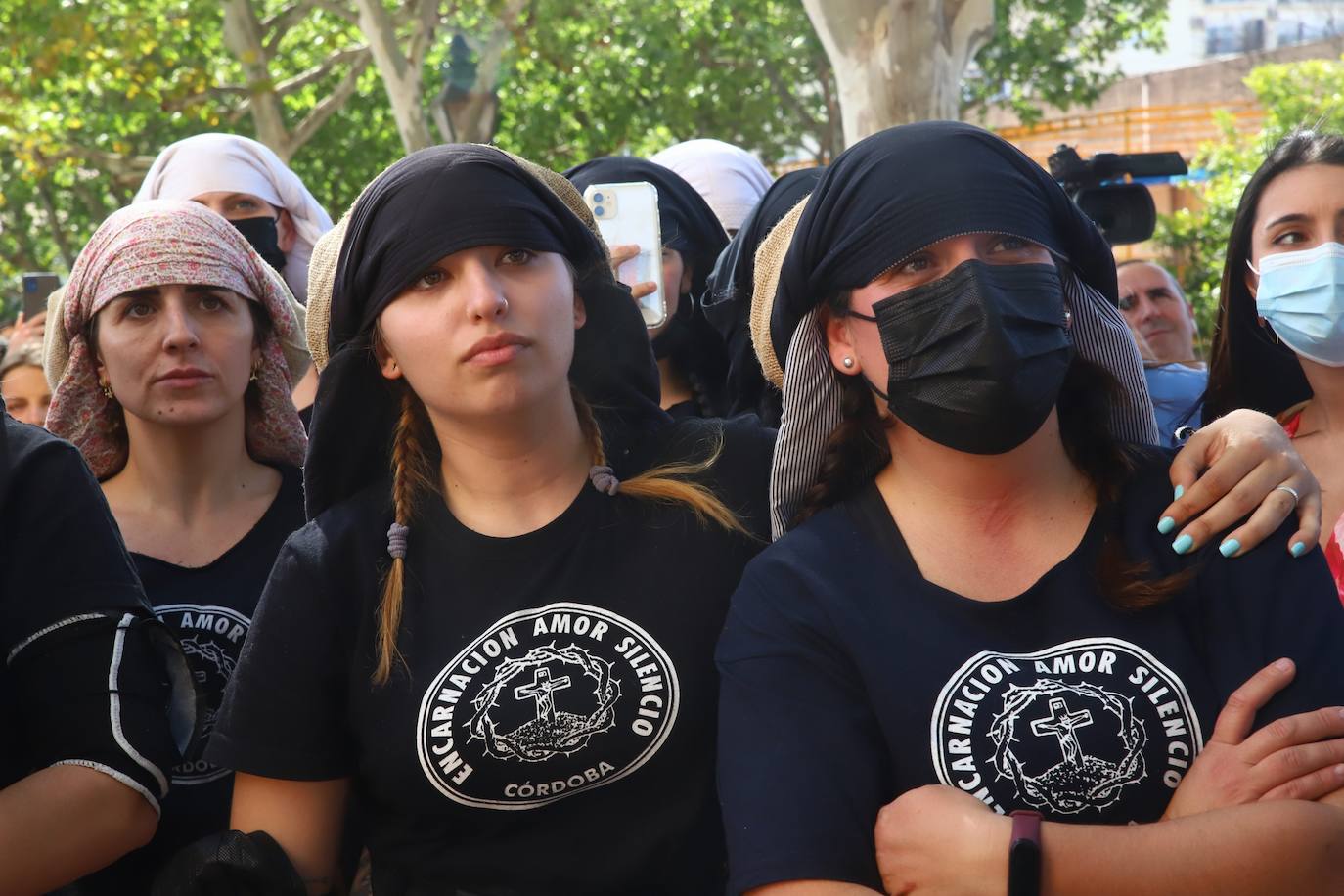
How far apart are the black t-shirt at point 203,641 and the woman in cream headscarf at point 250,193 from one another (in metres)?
1.59

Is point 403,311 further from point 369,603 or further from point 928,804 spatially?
point 928,804

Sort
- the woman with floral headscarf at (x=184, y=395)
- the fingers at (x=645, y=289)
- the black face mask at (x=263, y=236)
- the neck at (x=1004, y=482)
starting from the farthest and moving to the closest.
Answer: the black face mask at (x=263, y=236)
the fingers at (x=645, y=289)
the woman with floral headscarf at (x=184, y=395)
the neck at (x=1004, y=482)

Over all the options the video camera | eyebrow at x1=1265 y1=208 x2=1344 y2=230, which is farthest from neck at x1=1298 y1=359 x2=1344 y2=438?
the video camera

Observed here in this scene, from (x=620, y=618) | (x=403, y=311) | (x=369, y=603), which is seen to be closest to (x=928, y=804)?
(x=620, y=618)

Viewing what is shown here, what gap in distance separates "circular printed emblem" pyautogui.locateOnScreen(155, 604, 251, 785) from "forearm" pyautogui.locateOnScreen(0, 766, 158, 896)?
1.85 feet

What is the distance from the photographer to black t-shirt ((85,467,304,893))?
3027 mm

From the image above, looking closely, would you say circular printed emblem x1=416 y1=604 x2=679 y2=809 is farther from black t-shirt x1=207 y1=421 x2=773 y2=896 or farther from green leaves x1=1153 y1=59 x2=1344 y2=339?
green leaves x1=1153 y1=59 x2=1344 y2=339

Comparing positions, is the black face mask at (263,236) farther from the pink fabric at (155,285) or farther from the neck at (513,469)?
the neck at (513,469)

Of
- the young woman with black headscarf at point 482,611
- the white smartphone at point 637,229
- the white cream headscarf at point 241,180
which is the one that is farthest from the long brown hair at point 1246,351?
the white cream headscarf at point 241,180

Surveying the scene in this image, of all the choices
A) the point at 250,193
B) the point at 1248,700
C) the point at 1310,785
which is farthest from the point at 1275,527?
the point at 250,193

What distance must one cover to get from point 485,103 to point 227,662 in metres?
12.2

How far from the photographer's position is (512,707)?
2.59 meters

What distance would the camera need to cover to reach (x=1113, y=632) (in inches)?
92.4

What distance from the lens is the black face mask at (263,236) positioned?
16.3ft
